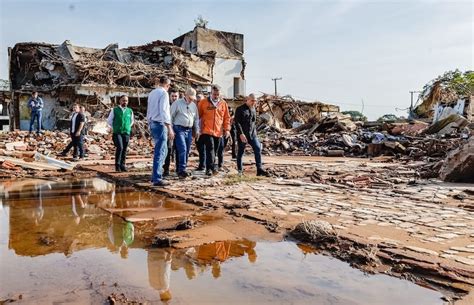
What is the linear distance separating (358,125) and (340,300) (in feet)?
68.2

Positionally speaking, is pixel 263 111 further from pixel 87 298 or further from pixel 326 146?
pixel 87 298

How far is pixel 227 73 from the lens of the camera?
125 feet

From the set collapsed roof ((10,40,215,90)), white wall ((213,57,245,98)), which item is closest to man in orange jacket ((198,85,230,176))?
collapsed roof ((10,40,215,90))

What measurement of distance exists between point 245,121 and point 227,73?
3081 centimetres

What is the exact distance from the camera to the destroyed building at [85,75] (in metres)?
22.1

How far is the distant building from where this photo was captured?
3684cm

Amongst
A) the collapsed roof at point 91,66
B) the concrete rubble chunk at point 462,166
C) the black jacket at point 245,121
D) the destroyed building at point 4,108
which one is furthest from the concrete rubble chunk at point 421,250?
the destroyed building at point 4,108

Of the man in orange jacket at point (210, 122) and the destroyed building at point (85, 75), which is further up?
the destroyed building at point (85, 75)

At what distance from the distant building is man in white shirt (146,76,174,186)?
30.3 metres

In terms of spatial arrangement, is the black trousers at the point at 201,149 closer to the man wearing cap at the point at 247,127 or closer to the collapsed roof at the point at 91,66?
→ the man wearing cap at the point at 247,127

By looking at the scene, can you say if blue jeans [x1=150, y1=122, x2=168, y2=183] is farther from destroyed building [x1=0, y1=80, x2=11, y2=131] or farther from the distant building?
the distant building

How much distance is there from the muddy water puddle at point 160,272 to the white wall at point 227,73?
34.1 m

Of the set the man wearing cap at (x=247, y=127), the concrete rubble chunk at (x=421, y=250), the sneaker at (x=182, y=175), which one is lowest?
the concrete rubble chunk at (x=421, y=250)

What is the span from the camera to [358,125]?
22.2 m
